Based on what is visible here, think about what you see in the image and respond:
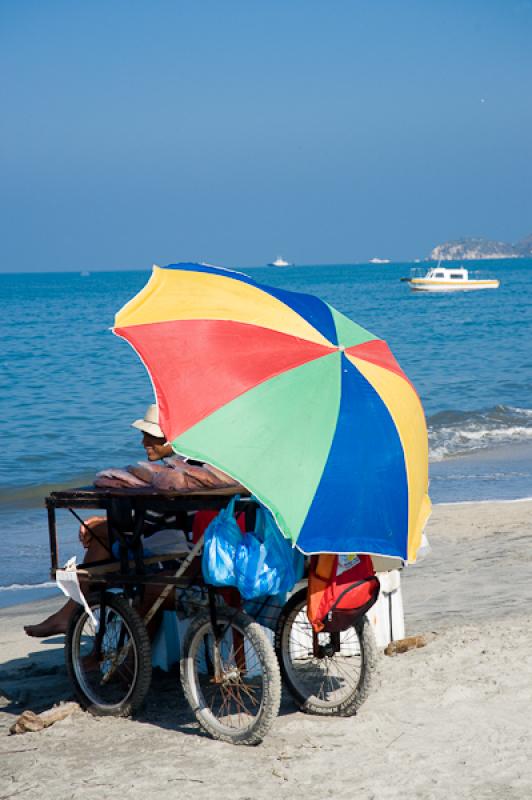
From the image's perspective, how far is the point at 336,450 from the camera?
13.3 ft

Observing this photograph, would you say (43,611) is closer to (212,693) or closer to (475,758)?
(212,693)

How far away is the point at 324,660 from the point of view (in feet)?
16.2

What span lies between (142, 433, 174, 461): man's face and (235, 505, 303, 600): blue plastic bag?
100 centimetres

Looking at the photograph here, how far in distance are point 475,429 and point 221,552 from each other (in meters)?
12.9

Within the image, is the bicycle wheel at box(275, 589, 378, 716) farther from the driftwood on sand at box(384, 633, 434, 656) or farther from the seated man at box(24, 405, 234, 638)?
the seated man at box(24, 405, 234, 638)

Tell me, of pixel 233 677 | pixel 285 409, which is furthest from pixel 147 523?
pixel 285 409

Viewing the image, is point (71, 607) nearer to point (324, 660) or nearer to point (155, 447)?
point (155, 447)

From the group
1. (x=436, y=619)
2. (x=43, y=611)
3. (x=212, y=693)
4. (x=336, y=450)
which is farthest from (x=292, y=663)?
(x=43, y=611)

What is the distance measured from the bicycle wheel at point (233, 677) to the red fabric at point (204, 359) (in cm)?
90

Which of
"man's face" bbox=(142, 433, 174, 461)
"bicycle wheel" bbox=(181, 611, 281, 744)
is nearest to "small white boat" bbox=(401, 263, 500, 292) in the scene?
"man's face" bbox=(142, 433, 174, 461)

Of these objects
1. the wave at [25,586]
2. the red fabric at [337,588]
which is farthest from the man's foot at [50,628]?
the wave at [25,586]

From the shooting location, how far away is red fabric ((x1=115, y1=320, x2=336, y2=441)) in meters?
4.07

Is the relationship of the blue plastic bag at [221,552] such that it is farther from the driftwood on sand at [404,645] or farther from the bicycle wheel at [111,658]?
the driftwood on sand at [404,645]

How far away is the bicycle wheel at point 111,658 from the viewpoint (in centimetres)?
459
